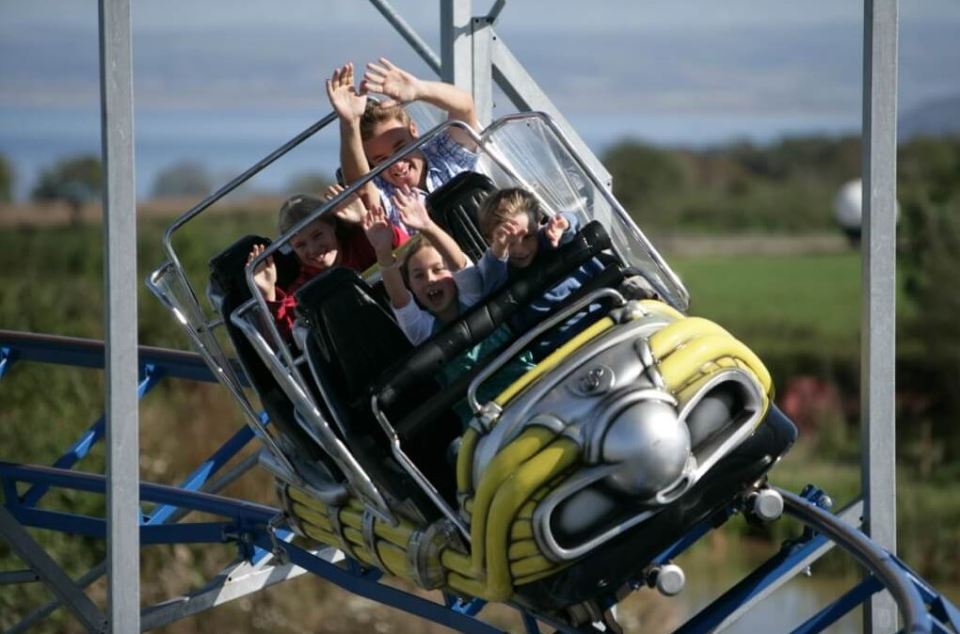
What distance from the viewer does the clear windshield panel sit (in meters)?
3.21

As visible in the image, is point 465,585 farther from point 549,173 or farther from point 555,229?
point 549,173

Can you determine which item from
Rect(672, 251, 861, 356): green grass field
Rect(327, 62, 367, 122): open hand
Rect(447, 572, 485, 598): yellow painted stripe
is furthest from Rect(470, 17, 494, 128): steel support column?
Rect(672, 251, 861, 356): green grass field

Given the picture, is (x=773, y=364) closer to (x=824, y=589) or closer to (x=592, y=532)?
(x=824, y=589)

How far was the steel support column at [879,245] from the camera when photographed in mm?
3156

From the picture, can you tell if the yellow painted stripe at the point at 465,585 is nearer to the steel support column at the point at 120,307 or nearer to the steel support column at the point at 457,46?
the steel support column at the point at 120,307

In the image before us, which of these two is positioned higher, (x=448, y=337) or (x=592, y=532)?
(x=448, y=337)

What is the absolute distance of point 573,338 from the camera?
2818 mm

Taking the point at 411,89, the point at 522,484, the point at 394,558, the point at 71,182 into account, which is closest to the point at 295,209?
the point at 411,89

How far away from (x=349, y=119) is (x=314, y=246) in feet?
0.79

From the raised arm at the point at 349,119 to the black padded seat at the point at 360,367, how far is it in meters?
0.39

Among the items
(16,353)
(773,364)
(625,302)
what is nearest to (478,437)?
(625,302)

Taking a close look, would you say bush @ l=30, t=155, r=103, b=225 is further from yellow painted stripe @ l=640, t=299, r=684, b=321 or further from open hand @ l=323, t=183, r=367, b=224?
yellow painted stripe @ l=640, t=299, r=684, b=321

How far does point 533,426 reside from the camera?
8.77 feet

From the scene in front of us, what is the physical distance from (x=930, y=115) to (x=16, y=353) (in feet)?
69.6
